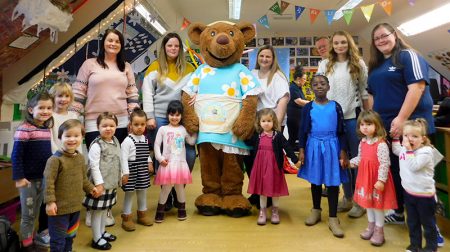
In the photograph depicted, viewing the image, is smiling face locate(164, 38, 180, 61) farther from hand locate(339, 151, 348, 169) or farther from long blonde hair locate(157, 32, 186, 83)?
hand locate(339, 151, 348, 169)

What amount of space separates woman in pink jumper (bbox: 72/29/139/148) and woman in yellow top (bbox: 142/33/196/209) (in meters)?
0.22

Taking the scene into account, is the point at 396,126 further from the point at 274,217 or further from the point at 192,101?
the point at 192,101

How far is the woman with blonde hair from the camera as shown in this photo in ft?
8.31

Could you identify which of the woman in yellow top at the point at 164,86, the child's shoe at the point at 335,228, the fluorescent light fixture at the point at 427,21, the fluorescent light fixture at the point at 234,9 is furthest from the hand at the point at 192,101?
the fluorescent light fixture at the point at 427,21

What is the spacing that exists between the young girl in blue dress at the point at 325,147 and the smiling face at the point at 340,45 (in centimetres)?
44

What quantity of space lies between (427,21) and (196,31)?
4534mm

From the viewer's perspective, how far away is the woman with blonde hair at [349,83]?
99.7 inches

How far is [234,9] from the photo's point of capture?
538 cm

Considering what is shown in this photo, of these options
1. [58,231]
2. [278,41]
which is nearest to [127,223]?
[58,231]

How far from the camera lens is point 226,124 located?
8.06ft

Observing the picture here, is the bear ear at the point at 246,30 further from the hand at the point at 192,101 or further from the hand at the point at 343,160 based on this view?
the hand at the point at 343,160

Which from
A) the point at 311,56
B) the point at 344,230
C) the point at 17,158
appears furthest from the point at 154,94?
the point at 311,56

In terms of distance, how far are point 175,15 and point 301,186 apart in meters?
3.93

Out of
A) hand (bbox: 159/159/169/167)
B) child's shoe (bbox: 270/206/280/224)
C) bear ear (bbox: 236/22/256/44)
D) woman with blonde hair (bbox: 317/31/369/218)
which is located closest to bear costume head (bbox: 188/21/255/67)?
bear ear (bbox: 236/22/256/44)
